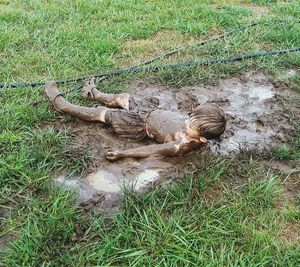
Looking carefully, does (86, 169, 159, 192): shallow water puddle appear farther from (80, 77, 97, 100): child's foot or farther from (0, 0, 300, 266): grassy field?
(80, 77, 97, 100): child's foot

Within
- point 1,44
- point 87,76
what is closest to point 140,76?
point 87,76

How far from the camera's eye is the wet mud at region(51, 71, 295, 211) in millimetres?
3525

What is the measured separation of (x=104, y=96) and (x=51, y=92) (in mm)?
473

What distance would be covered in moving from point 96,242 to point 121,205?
373mm

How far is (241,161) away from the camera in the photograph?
3781mm

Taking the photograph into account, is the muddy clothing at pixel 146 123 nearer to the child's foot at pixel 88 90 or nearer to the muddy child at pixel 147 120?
the muddy child at pixel 147 120

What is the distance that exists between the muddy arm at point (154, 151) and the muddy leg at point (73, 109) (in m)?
0.49

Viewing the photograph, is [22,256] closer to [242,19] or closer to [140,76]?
[140,76]

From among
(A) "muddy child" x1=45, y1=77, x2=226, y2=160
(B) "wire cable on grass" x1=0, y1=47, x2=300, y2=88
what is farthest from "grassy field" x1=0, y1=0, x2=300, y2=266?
(A) "muddy child" x1=45, y1=77, x2=226, y2=160

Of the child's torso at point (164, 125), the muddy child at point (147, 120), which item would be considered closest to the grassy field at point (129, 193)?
the muddy child at point (147, 120)

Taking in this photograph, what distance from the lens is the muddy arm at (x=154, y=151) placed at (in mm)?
3666

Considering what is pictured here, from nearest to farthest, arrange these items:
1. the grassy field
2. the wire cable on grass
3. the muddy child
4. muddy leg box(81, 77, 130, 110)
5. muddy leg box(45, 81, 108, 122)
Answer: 1. the grassy field
2. the muddy child
3. muddy leg box(45, 81, 108, 122)
4. muddy leg box(81, 77, 130, 110)
5. the wire cable on grass

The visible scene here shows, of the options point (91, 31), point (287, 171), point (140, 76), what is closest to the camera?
point (287, 171)

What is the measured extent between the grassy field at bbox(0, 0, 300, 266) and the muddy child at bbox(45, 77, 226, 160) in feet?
0.59
